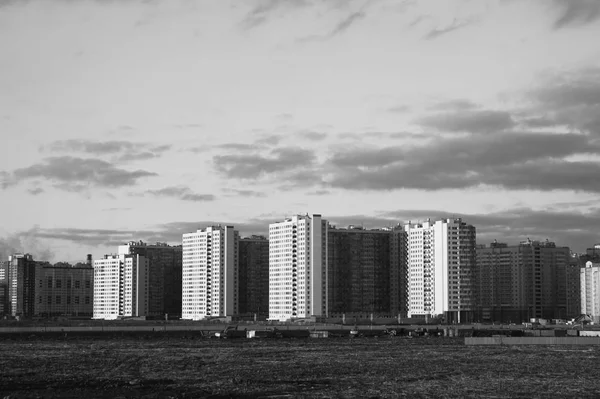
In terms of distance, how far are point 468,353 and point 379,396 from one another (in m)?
70.5

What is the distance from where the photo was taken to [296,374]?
96.0m

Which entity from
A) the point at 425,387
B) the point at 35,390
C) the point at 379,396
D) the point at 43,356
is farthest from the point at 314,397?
the point at 43,356

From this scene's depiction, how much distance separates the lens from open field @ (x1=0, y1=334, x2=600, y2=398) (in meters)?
77.6

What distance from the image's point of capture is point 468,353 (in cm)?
14200

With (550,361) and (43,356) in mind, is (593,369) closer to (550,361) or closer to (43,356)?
(550,361)

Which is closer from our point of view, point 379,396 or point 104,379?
point 379,396

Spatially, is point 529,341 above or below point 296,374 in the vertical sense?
below

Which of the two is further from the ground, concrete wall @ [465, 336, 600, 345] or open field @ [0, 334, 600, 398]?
open field @ [0, 334, 600, 398]

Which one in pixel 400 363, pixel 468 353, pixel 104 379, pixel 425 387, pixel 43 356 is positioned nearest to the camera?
pixel 425 387

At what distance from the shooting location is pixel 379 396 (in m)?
74.2

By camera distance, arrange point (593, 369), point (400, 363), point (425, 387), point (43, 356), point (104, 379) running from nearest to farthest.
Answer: point (425, 387) → point (104, 379) → point (593, 369) → point (400, 363) → point (43, 356)

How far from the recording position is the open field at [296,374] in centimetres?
7756

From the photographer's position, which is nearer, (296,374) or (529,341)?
(296,374)

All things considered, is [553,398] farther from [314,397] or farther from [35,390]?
[35,390]
